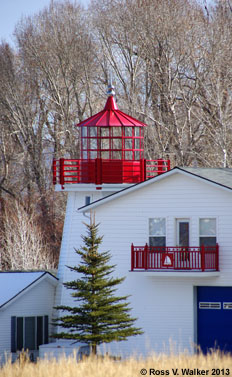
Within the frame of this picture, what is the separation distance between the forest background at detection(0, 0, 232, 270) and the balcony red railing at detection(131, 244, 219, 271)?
13.3 meters

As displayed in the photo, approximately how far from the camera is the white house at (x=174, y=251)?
3130 centimetres

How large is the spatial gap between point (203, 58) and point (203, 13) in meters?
5.52

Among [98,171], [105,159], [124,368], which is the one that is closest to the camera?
[124,368]

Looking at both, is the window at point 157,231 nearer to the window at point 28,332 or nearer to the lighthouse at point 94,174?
the lighthouse at point 94,174

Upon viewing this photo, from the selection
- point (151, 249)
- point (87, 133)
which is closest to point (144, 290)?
point (151, 249)

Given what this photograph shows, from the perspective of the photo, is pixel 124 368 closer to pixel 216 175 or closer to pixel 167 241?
pixel 167 241

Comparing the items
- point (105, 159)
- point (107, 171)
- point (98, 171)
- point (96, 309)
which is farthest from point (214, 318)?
point (105, 159)

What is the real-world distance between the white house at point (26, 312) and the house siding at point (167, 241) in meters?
2.97

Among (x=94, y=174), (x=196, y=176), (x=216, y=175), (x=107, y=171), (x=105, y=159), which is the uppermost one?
(x=105, y=159)

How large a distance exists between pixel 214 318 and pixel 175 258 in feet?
7.89

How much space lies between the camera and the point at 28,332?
109 feet

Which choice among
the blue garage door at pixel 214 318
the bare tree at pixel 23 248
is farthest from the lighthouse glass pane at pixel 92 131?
the bare tree at pixel 23 248

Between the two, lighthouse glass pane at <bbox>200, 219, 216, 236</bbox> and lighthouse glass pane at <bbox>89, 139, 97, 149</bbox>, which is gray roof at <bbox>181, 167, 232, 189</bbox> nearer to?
lighthouse glass pane at <bbox>200, 219, 216, 236</bbox>

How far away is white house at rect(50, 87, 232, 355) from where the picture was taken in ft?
103
